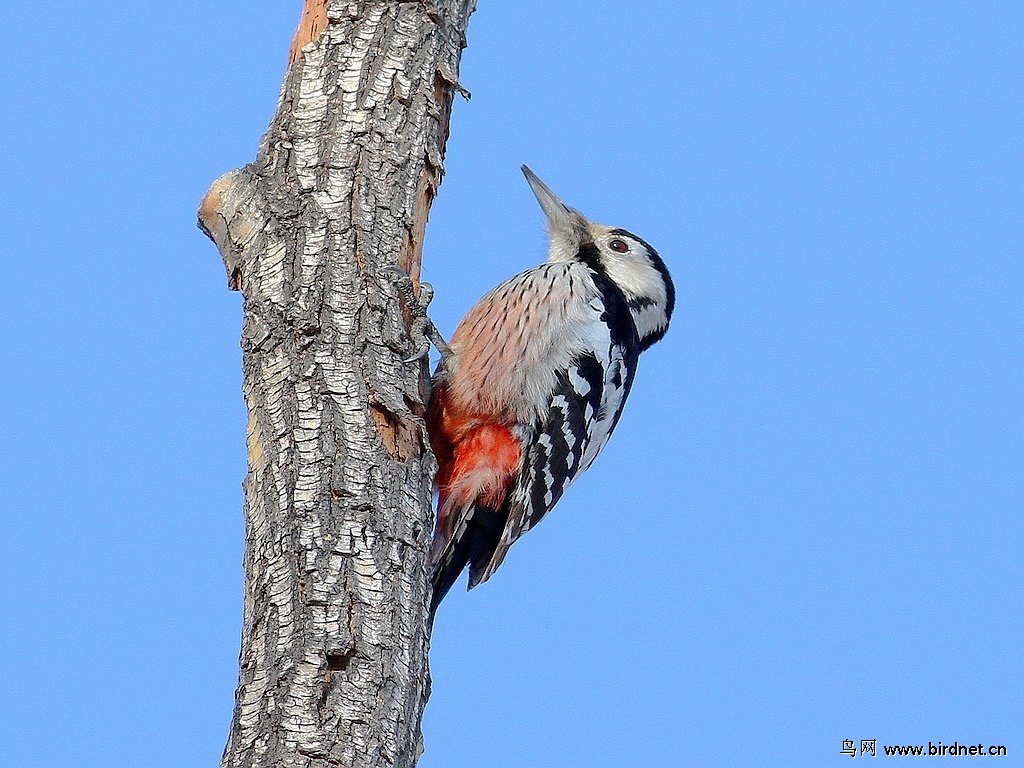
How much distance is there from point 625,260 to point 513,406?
1.21m

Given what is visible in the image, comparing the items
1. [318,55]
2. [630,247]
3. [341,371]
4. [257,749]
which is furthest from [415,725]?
[630,247]

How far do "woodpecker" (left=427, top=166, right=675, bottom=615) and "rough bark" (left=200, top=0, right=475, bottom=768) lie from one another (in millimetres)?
520

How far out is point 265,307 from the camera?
3893 millimetres

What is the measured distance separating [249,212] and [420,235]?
1.99 feet

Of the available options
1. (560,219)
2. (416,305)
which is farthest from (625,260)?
(416,305)

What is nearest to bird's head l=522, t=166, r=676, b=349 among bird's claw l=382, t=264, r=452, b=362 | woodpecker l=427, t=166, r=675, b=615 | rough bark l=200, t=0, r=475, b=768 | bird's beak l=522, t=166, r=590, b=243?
bird's beak l=522, t=166, r=590, b=243

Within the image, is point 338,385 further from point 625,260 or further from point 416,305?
point 625,260

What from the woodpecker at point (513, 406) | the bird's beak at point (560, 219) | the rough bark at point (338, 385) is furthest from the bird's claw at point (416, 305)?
the bird's beak at point (560, 219)

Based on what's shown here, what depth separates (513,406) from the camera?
4848mm

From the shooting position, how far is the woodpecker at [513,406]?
4820mm

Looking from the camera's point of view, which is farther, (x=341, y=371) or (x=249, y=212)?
(x=249, y=212)

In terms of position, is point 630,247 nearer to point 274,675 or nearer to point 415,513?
point 415,513

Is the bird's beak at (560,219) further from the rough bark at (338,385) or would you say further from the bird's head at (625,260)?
the rough bark at (338,385)

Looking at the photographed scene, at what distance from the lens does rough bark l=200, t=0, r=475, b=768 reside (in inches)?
131
